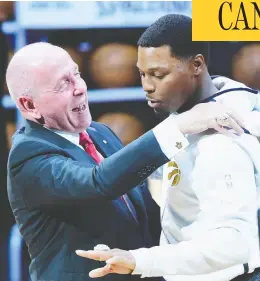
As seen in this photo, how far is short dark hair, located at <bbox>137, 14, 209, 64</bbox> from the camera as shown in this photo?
1.58 metres

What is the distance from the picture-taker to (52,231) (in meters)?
1.74

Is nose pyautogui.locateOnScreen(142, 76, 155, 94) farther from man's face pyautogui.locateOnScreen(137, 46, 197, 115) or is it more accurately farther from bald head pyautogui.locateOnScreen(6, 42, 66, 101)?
bald head pyautogui.locateOnScreen(6, 42, 66, 101)

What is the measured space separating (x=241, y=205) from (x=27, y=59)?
739 millimetres

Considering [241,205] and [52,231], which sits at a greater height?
[241,205]

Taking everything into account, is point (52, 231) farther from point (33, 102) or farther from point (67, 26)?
point (67, 26)

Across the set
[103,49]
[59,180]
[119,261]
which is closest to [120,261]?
[119,261]

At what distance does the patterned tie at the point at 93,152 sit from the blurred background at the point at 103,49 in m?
0.42

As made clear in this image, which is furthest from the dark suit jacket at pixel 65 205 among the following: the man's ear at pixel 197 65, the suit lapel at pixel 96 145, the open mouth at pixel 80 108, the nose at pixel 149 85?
the man's ear at pixel 197 65

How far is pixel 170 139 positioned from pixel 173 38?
285mm

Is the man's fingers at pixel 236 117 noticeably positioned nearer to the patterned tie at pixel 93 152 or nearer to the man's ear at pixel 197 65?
the man's ear at pixel 197 65

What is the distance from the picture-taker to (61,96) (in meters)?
1.74

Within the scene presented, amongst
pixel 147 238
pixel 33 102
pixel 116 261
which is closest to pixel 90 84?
pixel 33 102

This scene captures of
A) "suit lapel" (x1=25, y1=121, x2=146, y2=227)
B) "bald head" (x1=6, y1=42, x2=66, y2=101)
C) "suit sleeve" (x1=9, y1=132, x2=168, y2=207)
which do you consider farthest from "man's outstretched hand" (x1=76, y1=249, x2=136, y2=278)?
"bald head" (x1=6, y1=42, x2=66, y2=101)

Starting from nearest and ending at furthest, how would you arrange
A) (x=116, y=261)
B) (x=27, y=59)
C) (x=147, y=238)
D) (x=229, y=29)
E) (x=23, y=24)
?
(x=116, y=261), (x=27, y=59), (x=147, y=238), (x=229, y=29), (x=23, y=24)
